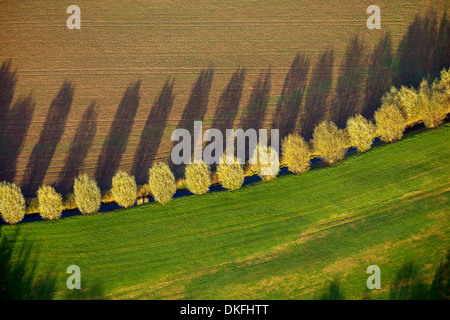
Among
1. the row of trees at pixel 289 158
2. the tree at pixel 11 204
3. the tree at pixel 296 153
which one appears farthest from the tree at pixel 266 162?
the tree at pixel 11 204

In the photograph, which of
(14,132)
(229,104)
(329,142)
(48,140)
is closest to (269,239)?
(329,142)

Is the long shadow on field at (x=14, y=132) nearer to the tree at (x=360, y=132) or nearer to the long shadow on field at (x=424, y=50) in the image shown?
the tree at (x=360, y=132)

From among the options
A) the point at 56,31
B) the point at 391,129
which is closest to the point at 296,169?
the point at 391,129

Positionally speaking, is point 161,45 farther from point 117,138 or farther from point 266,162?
point 266,162

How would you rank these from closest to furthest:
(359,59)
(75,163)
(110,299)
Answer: (110,299)
(75,163)
(359,59)

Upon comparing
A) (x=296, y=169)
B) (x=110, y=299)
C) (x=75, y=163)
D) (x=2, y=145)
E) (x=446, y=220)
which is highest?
(x=2, y=145)

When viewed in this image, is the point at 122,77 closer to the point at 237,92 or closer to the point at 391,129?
the point at 237,92

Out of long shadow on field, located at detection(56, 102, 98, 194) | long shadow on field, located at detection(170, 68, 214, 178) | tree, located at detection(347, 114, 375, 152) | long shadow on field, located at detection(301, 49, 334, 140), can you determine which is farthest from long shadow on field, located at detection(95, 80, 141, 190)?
tree, located at detection(347, 114, 375, 152)
